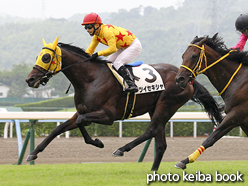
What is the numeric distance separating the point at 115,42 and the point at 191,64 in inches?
36.4

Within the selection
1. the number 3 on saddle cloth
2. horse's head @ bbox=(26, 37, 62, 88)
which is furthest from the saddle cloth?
horse's head @ bbox=(26, 37, 62, 88)

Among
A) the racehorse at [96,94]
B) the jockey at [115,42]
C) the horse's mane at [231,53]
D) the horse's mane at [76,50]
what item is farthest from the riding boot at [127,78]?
the horse's mane at [231,53]

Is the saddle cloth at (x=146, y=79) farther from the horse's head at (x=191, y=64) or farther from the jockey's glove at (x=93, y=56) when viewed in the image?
the horse's head at (x=191, y=64)

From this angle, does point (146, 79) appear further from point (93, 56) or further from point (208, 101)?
point (208, 101)

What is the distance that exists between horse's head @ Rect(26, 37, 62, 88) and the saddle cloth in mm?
613

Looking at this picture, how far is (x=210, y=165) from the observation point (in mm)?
5109

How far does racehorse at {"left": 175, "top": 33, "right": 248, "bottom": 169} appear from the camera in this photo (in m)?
3.81

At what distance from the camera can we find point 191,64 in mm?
3859

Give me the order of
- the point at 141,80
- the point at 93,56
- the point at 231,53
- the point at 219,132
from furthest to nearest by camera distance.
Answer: the point at 141,80
the point at 93,56
the point at 231,53
the point at 219,132

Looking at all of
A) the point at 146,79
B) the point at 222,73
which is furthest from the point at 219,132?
the point at 146,79

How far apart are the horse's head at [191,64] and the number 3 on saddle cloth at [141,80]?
758 mm

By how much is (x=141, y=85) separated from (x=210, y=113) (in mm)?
1141

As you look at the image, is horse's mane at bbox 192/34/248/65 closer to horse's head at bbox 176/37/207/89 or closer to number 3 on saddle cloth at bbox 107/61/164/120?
horse's head at bbox 176/37/207/89

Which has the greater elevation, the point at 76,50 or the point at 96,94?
the point at 76,50
